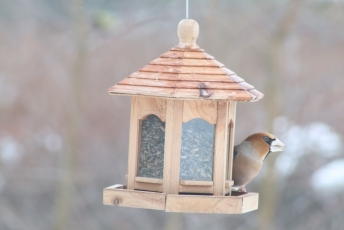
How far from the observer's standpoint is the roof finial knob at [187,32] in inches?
144

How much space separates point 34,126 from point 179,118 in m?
6.43

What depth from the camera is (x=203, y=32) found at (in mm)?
9117

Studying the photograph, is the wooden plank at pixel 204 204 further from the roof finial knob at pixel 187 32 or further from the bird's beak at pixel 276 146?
the roof finial knob at pixel 187 32

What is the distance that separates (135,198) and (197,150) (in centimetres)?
40

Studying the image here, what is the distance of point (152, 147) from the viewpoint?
372 centimetres

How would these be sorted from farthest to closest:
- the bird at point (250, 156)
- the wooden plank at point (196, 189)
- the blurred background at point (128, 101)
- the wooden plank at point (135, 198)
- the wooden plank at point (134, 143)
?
the blurred background at point (128, 101) → the bird at point (250, 156) → the wooden plank at point (134, 143) → the wooden plank at point (196, 189) → the wooden plank at point (135, 198)

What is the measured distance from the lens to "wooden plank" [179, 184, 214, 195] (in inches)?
141

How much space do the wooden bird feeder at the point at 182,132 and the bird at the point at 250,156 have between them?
0.94ft

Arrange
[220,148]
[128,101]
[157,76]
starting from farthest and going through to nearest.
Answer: [128,101]
[220,148]
[157,76]

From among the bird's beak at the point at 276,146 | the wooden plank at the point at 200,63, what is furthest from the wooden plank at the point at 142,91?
the bird's beak at the point at 276,146

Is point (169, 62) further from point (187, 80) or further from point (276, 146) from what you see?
point (276, 146)

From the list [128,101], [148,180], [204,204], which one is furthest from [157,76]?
[128,101]

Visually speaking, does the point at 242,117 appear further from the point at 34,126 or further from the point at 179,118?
the point at 179,118

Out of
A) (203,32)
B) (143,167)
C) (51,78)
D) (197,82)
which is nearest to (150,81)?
(197,82)
